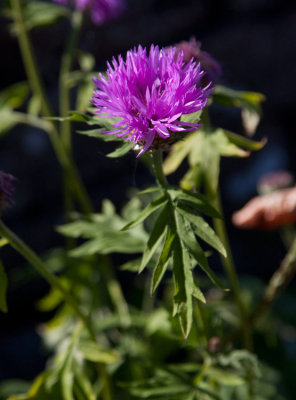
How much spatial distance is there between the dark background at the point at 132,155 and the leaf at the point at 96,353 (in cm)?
107

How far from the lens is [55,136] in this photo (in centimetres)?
132


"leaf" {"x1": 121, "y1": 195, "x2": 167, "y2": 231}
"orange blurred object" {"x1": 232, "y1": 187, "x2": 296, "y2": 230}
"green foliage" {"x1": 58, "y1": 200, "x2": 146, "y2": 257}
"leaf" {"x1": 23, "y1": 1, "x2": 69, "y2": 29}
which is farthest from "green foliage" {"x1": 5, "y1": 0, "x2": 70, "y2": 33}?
"leaf" {"x1": 121, "y1": 195, "x2": 167, "y2": 231}

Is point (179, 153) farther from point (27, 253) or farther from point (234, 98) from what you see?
point (27, 253)

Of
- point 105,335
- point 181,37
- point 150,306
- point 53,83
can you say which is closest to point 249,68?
point 181,37

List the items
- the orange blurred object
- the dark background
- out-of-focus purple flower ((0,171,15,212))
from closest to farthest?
out-of-focus purple flower ((0,171,15,212)), the orange blurred object, the dark background

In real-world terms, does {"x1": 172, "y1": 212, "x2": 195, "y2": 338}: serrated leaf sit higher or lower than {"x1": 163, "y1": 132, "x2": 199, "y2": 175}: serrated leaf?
lower

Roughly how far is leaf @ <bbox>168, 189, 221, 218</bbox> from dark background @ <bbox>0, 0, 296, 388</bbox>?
1.22m

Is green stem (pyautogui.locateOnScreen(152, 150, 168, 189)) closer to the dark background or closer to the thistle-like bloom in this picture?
the thistle-like bloom

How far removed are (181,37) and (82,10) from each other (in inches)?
40.9

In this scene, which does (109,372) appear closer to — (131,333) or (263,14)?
(131,333)

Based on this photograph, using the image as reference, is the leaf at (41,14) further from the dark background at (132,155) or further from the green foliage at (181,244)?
the green foliage at (181,244)

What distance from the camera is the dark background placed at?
6.85 feet

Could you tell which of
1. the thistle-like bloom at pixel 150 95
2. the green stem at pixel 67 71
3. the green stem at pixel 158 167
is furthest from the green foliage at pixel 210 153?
the green stem at pixel 67 71

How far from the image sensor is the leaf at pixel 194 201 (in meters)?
0.70
